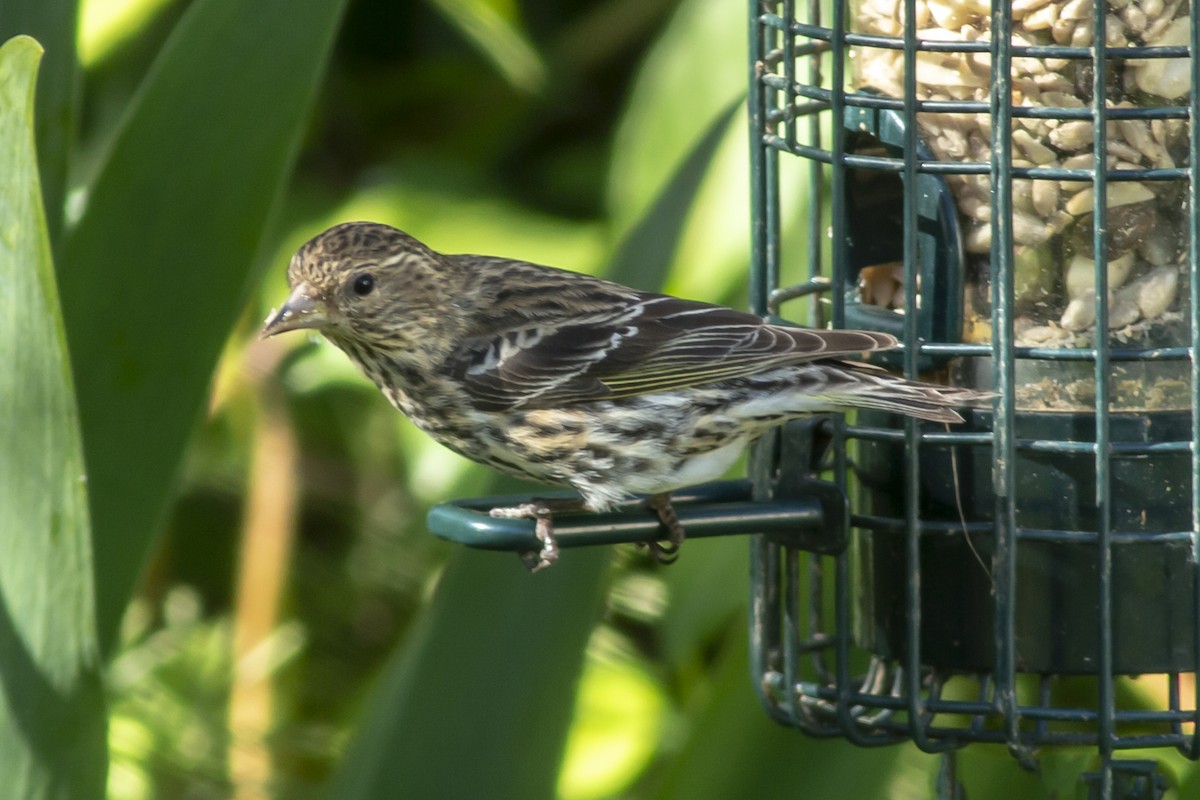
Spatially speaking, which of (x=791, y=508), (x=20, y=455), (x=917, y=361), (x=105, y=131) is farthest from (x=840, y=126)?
(x=105, y=131)

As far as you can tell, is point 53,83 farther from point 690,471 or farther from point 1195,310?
point 1195,310

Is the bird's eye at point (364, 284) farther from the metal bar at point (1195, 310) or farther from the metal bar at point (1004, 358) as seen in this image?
the metal bar at point (1195, 310)

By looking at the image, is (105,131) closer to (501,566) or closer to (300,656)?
(300,656)

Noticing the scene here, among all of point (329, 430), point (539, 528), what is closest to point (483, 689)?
point (539, 528)

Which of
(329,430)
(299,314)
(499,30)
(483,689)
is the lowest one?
(483,689)

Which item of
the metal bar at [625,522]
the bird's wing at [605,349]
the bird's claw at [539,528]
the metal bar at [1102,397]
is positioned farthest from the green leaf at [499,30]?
the metal bar at [1102,397]

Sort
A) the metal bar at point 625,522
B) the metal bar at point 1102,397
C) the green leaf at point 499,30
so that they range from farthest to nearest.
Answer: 1. the green leaf at point 499,30
2. the metal bar at point 1102,397
3. the metal bar at point 625,522
